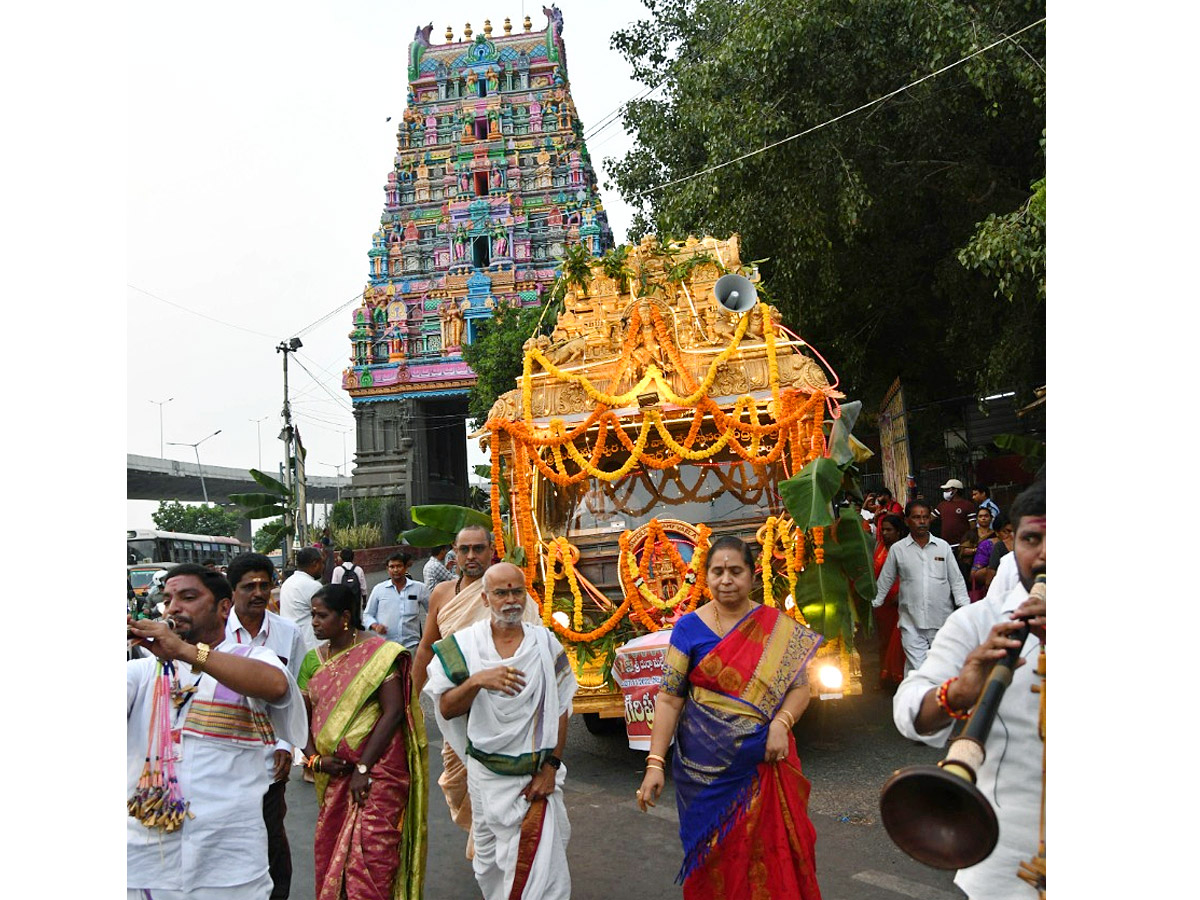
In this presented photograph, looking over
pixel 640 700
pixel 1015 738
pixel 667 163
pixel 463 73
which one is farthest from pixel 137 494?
pixel 1015 738

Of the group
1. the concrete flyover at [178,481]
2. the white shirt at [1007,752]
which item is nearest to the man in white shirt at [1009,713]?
the white shirt at [1007,752]

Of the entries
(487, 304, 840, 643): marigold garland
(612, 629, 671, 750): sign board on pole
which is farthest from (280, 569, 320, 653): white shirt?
(612, 629, 671, 750): sign board on pole

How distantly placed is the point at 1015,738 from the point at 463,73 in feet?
126

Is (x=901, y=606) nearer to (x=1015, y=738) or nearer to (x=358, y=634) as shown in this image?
(x=358, y=634)

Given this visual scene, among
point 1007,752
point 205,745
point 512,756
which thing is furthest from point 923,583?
point 205,745

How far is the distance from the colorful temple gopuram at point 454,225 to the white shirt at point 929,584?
2733 centimetres

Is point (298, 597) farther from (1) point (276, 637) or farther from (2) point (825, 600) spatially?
(2) point (825, 600)

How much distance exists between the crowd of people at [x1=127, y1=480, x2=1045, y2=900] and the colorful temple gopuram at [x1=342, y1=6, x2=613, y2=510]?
3067 centimetres

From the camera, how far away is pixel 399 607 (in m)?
8.63

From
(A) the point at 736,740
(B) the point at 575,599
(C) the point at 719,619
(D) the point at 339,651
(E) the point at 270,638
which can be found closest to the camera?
(A) the point at 736,740

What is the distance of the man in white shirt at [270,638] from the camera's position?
441 cm

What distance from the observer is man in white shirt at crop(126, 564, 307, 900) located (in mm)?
3172

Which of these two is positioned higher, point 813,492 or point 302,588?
point 813,492

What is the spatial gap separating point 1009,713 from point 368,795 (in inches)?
112
